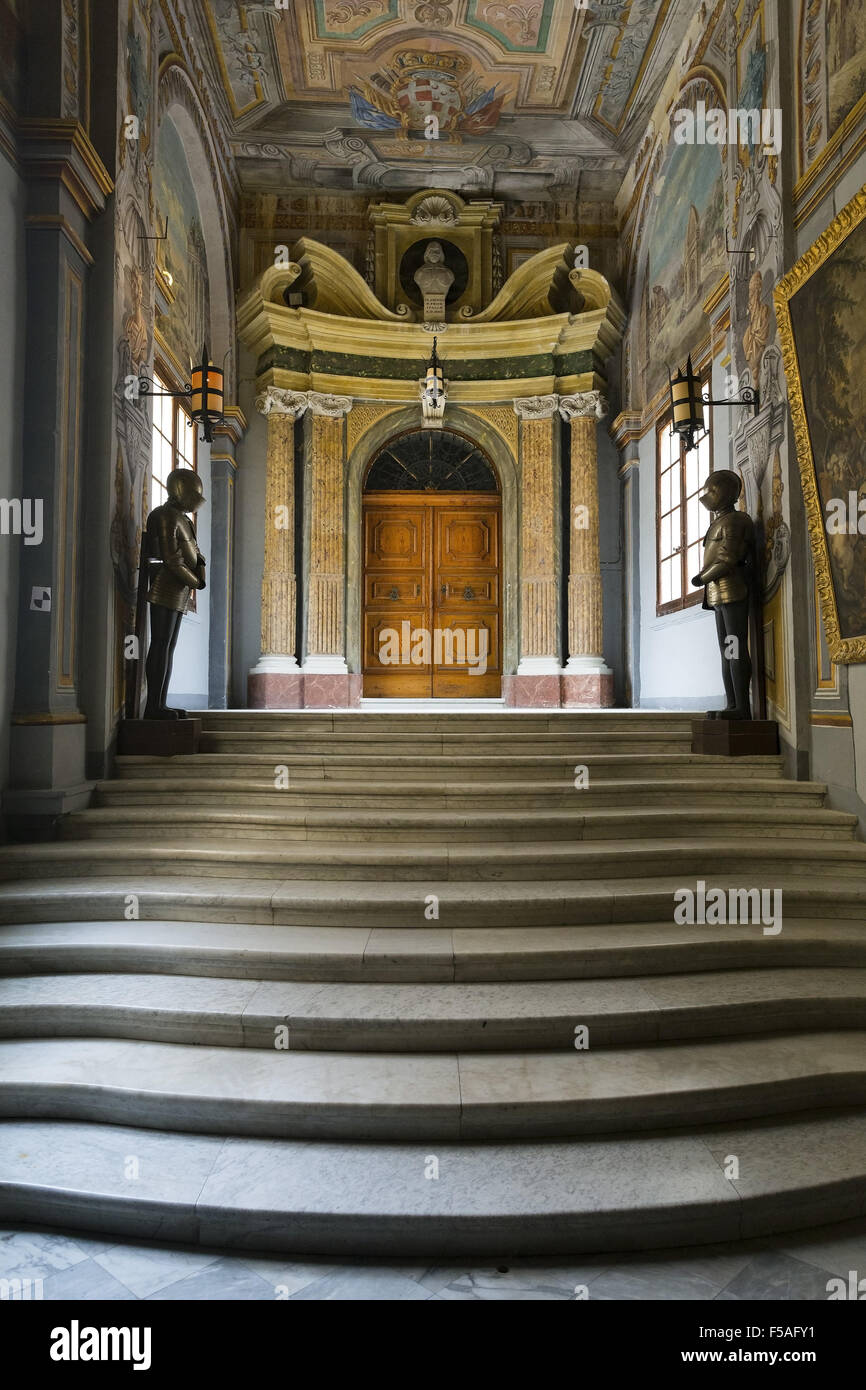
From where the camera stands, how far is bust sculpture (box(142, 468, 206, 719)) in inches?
223

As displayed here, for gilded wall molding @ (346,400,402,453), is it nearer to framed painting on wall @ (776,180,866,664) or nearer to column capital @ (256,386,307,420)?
column capital @ (256,386,307,420)

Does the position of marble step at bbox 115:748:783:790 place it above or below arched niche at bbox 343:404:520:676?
below

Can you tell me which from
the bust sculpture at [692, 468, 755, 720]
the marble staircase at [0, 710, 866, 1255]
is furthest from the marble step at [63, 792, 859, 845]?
the bust sculpture at [692, 468, 755, 720]

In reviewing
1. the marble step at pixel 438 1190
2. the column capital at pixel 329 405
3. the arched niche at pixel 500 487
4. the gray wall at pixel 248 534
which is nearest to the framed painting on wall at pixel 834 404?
the marble step at pixel 438 1190

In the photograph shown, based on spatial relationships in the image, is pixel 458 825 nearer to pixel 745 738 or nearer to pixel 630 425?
pixel 745 738

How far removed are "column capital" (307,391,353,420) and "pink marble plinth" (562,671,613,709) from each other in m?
4.22

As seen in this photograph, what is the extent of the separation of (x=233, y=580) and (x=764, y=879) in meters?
7.61

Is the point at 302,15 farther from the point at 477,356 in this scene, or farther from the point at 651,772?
the point at 651,772

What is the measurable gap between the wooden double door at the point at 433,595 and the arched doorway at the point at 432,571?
1 centimetres

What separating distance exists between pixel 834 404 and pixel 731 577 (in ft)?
4.41

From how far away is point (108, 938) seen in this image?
149 inches

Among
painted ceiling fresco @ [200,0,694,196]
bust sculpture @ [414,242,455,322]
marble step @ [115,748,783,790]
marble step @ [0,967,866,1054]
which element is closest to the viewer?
marble step @ [0,967,866,1054]

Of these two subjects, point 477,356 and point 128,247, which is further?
point 477,356
